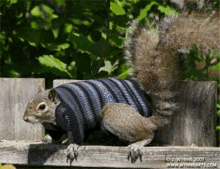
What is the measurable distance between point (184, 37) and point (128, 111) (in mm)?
534

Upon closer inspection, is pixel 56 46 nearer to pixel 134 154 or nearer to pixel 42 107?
pixel 42 107

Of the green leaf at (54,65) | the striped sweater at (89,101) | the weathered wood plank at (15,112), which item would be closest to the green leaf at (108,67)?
the green leaf at (54,65)

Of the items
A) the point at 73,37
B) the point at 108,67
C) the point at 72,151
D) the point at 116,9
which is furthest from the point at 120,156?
the point at 116,9

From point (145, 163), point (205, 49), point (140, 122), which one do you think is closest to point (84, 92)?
point (140, 122)

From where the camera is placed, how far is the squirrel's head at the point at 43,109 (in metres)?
1.96

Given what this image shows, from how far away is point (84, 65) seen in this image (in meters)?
2.69

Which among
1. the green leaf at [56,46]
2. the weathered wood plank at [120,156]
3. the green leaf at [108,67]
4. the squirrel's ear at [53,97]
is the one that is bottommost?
the weathered wood plank at [120,156]

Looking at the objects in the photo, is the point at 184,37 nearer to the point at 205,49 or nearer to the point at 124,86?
the point at 205,49

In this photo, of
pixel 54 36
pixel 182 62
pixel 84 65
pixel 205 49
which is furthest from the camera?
pixel 54 36

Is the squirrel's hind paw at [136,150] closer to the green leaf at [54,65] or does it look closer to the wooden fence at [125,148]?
the wooden fence at [125,148]

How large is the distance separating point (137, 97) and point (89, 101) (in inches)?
11.8

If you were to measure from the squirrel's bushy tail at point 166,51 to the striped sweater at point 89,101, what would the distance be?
8 cm

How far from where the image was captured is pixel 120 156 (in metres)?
2.08

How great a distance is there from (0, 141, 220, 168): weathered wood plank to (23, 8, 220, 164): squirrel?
5 centimetres
